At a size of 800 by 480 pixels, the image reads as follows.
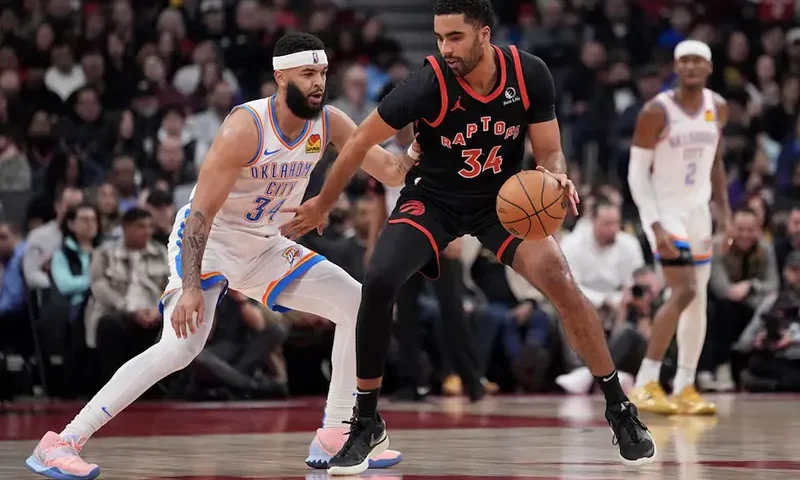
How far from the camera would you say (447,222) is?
633cm

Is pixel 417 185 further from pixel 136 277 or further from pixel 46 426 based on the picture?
pixel 136 277

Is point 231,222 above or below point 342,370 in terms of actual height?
above

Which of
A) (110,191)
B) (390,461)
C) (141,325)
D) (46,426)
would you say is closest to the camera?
(390,461)

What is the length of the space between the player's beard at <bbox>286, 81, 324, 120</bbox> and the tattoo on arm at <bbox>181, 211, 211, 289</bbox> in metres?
0.64

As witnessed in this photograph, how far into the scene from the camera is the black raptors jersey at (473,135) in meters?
6.14

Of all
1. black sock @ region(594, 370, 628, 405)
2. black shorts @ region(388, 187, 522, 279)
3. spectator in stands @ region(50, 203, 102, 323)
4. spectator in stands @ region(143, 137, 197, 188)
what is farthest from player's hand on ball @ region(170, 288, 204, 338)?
spectator in stands @ region(143, 137, 197, 188)

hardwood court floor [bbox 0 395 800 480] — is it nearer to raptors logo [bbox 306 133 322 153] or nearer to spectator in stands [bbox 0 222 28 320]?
spectator in stands [bbox 0 222 28 320]

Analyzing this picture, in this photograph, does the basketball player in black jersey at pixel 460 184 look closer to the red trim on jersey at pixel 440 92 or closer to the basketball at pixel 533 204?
the red trim on jersey at pixel 440 92

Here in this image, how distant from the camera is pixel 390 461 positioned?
20.8 ft

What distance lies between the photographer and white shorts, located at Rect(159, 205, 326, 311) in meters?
6.41

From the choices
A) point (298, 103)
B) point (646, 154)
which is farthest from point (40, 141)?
point (298, 103)

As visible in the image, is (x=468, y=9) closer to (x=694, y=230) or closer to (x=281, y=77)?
(x=281, y=77)

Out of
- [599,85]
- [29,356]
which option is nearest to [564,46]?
[599,85]

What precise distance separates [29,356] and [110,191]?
5.34 feet
